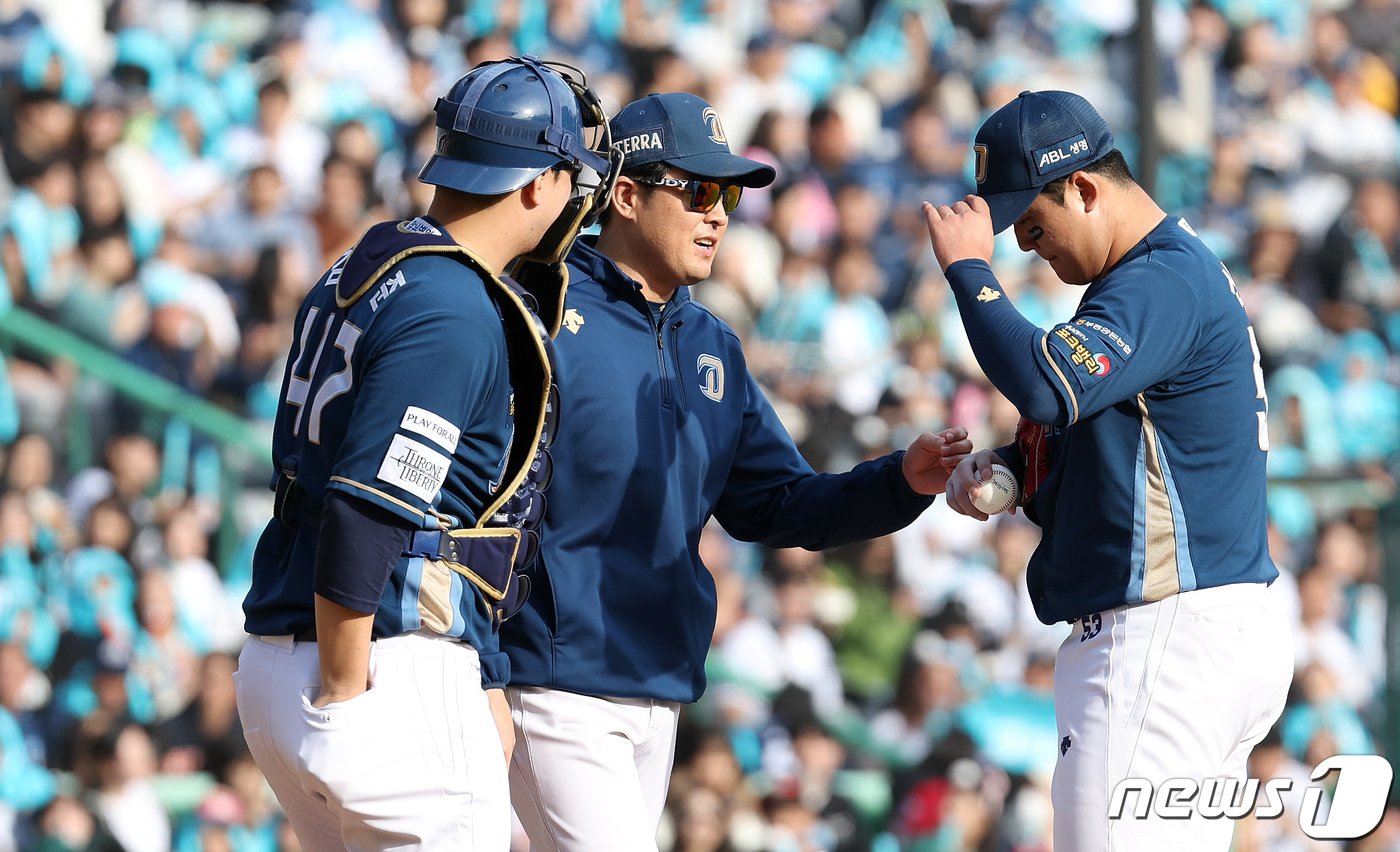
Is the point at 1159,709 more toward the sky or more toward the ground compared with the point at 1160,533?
more toward the ground

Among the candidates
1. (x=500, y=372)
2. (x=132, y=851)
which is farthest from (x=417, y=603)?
(x=132, y=851)

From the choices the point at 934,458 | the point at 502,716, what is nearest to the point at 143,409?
the point at 934,458

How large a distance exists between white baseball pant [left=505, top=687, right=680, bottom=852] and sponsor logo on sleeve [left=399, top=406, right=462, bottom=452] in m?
1.07

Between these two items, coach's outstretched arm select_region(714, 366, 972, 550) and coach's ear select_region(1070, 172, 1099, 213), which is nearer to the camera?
coach's ear select_region(1070, 172, 1099, 213)

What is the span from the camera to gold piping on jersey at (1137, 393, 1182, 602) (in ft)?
11.1

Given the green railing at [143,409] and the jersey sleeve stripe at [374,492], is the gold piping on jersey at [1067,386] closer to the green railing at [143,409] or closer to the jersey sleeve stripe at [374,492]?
the jersey sleeve stripe at [374,492]

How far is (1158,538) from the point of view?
134 inches

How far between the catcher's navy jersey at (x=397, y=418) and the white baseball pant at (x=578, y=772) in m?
0.63

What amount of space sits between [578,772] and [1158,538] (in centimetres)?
135

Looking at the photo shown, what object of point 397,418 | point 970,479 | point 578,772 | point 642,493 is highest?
point 397,418

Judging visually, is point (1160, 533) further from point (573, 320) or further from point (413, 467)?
point (413, 467)

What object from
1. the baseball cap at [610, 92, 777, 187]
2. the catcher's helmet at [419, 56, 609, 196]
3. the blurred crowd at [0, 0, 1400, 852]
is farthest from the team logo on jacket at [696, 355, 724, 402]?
the blurred crowd at [0, 0, 1400, 852]

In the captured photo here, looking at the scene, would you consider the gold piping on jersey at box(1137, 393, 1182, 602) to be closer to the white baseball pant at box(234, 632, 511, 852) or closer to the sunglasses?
the sunglasses

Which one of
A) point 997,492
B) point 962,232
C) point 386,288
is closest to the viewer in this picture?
point 386,288
